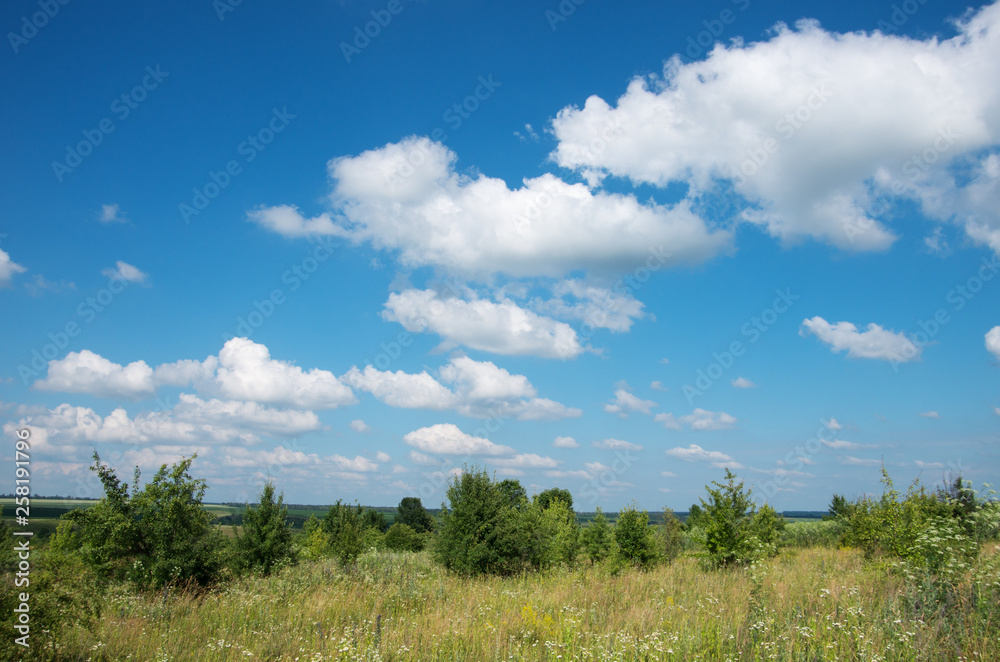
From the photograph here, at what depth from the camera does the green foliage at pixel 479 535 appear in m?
16.7

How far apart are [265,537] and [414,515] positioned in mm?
75736

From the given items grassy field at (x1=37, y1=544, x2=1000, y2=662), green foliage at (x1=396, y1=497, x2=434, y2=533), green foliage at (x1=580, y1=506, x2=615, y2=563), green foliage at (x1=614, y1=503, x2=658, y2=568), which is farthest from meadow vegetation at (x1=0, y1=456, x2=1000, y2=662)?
green foliage at (x1=396, y1=497, x2=434, y2=533)

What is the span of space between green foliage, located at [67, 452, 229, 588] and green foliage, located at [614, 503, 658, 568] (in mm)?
15111

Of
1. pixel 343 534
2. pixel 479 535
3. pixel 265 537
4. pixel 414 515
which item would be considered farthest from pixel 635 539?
pixel 414 515

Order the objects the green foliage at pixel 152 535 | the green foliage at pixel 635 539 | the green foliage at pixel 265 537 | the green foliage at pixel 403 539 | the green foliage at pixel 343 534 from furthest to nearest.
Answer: the green foliage at pixel 403 539
the green foliage at pixel 343 534
the green foliage at pixel 635 539
the green foliage at pixel 265 537
the green foliage at pixel 152 535

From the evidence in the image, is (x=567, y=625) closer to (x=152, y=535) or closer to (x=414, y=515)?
(x=152, y=535)

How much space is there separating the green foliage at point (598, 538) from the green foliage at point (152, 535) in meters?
18.1

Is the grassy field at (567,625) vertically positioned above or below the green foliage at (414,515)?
above

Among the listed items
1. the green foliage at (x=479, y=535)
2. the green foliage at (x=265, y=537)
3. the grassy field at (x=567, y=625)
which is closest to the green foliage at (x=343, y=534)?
the green foliage at (x=265, y=537)

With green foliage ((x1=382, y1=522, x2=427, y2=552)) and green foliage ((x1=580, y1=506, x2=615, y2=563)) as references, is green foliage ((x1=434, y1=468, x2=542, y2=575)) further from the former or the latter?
green foliage ((x1=382, y1=522, x2=427, y2=552))

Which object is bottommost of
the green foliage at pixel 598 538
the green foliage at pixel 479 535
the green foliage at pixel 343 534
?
the green foliage at pixel 343 534

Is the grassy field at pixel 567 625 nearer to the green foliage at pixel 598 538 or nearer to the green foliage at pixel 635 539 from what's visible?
the green foliage at pixel 635 539

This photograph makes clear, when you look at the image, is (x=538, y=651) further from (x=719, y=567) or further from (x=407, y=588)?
(x=719, y=567)

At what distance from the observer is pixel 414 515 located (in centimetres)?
8988
